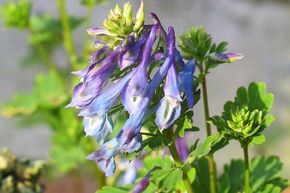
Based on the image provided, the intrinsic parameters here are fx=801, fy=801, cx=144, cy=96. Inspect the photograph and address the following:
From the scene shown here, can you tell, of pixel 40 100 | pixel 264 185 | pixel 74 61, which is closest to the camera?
pixel 264 185

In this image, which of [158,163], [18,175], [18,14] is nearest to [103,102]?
[158,163]

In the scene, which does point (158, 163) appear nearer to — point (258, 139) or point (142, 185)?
point (142, 185)

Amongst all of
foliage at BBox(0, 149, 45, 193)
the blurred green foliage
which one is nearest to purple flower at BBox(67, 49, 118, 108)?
foliage at BBox(0, 149, 45, 193)

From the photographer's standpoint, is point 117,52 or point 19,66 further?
point 19,66

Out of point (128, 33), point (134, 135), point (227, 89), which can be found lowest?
point (227, 89)

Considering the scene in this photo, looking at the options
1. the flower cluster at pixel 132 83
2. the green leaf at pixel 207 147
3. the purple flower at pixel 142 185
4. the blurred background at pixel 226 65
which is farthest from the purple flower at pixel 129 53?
the blurred background at pixel 226 65

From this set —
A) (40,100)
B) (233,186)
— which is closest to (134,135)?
(233,186)

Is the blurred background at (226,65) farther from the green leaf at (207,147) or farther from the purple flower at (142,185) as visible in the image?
the green leaf at (207,147)

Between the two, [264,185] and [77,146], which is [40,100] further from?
[264,185]
